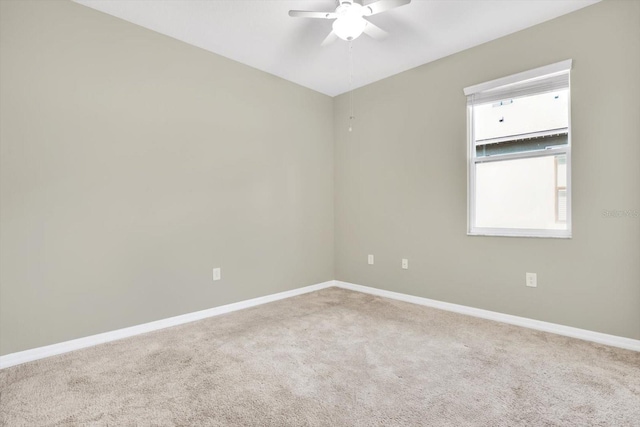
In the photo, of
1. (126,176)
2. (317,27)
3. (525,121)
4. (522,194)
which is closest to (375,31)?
(317,27)

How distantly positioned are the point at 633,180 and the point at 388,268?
2256 millimetres

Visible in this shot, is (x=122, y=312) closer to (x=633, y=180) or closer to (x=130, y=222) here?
(x=130, y=222)

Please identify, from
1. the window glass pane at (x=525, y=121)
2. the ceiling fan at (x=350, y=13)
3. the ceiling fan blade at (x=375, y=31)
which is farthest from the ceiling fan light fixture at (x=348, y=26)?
the window glass pane at (x=525, y=121)

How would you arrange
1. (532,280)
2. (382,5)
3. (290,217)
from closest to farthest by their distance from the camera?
(382,5) < (532,280) < (290,217)

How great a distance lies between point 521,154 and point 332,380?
250 cm

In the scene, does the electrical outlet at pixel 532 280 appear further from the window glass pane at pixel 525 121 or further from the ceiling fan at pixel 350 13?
the ceiling fan at pixel 350 13

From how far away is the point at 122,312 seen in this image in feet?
8.45

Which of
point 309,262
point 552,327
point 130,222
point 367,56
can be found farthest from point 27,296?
point 552,327

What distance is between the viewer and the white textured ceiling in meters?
2.43

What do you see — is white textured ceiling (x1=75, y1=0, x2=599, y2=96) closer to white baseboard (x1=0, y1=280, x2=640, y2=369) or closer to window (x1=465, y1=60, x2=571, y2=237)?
window (x1=465, y1=60, x2=571, y2=237)

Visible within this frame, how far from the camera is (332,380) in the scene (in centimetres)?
187

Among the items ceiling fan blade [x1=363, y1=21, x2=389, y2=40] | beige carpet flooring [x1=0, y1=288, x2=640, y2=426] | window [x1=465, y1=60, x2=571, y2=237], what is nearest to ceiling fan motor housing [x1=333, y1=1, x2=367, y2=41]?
ceiling fan blade [x1=363, y1=21, x2=389, y2=40]

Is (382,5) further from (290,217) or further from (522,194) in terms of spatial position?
(290,217)

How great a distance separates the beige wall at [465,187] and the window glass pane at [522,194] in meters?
0.15
